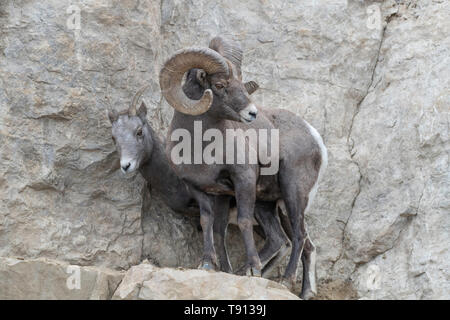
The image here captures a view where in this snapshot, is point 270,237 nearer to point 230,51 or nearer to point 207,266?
point 207,266

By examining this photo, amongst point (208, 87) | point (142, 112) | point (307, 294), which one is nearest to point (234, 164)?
point (208, 87)

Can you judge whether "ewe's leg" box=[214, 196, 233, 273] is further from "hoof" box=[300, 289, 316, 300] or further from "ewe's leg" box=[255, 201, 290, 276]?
"hoof" box=[300, 289, 316, 300]

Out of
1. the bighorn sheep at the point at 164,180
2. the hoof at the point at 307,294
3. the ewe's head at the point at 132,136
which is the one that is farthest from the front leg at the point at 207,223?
the hoof at the point at 307,294

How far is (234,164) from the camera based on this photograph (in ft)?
32.0

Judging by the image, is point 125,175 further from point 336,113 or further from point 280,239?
point 336,113

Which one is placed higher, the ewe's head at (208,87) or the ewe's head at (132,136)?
the ewe's head at (208,87)

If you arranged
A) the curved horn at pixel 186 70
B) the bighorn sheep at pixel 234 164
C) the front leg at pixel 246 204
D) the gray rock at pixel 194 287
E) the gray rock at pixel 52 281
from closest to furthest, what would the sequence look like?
1. the gray rock at pixel 194 287
2. the gray rock at pixel 52 281
3. the curved horn at pixel 186 70
4. the bighorn sheep at pixel 234 164
5. the front leg at pixel 246 204

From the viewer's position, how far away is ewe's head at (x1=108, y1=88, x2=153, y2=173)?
10.0 meters

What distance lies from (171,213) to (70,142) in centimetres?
162

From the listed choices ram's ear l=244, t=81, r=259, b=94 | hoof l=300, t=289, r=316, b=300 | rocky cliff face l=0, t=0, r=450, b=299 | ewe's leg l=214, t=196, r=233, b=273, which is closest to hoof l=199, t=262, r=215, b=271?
ewe's leg l=214, t=196, r=233, b=273

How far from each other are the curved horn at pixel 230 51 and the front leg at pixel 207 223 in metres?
1.51

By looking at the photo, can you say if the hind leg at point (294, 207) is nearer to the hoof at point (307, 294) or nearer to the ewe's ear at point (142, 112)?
the hoof at point (307, 294)

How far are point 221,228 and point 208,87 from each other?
5.90 ft

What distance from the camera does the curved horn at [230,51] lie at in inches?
397
